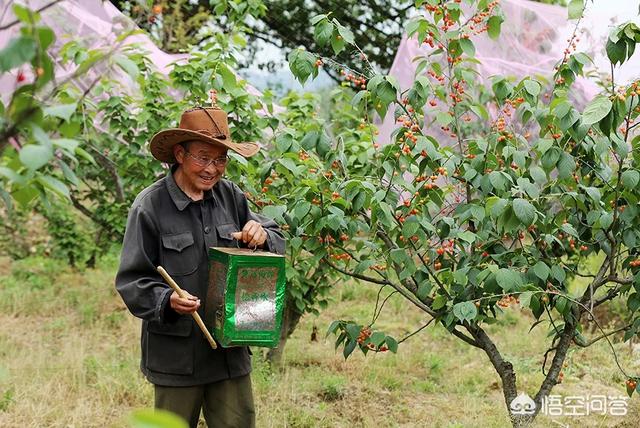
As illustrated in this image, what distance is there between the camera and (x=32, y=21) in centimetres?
101

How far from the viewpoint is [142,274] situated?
2.68 meters

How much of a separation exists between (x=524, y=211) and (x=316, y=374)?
2656 millimetres

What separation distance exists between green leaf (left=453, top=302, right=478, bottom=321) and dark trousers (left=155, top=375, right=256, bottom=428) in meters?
0.79

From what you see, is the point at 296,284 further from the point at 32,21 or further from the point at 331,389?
the point at 32,21

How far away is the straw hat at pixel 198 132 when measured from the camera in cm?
275

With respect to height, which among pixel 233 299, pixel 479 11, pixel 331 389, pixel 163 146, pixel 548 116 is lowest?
pixel 331 389

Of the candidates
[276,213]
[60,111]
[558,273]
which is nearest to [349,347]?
[276,213]

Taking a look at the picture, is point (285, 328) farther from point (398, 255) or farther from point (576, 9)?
point (576, 9)

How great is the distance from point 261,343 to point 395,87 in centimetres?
101

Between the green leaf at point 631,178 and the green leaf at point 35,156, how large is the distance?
2.31 meters

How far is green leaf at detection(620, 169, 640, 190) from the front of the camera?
2.88m

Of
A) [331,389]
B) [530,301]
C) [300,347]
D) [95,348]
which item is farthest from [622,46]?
[95,348]

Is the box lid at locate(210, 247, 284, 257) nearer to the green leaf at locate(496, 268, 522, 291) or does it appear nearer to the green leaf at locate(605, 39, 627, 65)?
the green leaf at locate(496, 268, 522, 291)

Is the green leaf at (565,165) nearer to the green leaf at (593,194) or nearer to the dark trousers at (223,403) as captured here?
the green leaf at (593,194)
